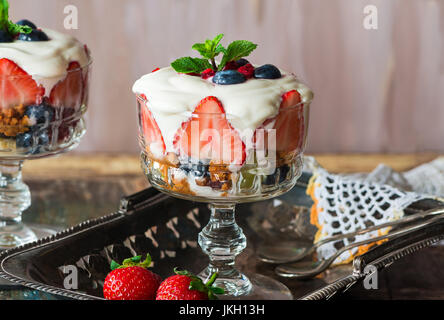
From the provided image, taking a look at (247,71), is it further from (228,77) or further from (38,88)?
(38,88)

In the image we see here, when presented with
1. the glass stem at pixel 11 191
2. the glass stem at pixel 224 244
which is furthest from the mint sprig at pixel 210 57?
the glass stem at pixel 11 191

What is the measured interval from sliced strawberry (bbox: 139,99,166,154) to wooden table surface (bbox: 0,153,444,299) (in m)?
0.24

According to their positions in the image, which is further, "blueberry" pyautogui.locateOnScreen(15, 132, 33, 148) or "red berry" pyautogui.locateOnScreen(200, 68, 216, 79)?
"blueberry" pyautogui.locateOnScreen(15, 132, 33, 148)

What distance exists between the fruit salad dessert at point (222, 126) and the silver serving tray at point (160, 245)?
167 millimetres

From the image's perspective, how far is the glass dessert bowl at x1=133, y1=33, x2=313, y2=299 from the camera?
877 millimetres

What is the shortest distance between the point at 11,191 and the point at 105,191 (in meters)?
0.25

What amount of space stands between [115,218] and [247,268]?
21 centimetres

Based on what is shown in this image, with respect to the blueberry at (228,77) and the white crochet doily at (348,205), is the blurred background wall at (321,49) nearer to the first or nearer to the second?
the white crochet doily at (348,205)

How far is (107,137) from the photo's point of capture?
1737 millimetres

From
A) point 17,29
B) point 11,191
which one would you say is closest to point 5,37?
point 17,29

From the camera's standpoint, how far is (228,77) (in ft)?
2.97

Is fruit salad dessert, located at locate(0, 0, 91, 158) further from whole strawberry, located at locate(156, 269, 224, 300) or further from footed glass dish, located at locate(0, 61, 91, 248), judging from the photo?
whole strawberry, located at locate(156, 269, 224, 300)

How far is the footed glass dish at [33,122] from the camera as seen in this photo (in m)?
1.07

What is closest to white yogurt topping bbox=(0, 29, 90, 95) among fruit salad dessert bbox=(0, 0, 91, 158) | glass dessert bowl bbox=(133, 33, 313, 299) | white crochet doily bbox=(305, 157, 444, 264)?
fruit salad dessert bbox=(0, 0, 91, 158)
